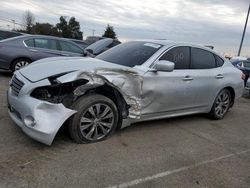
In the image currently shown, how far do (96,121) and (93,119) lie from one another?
56mm

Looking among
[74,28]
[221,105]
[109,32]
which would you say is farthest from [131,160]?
[74,28]

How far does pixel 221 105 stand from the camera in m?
6.01

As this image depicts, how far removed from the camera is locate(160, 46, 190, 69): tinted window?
481 cm

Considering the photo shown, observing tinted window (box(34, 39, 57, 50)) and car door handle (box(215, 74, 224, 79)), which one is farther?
tinted window (box(34, 39, 57, 50))

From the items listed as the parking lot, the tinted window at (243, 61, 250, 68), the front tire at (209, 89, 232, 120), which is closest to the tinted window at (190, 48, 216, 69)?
the front tire at (209, 89, 232, 120)

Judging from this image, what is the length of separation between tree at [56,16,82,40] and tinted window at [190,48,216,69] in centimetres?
6093

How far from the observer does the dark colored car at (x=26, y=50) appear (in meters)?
8.30

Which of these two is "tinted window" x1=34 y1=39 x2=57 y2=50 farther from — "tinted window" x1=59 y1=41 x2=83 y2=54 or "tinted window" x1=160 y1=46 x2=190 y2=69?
"tinted window" x1=160 y1=46 x2=190 y2=69

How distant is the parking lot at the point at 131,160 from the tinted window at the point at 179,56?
1.19 m

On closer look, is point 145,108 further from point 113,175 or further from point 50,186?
point 50,186

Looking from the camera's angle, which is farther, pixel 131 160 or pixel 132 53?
pixel 132 53

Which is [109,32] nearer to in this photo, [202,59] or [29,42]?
[29,42]

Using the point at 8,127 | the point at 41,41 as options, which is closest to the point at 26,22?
the point at 41,41

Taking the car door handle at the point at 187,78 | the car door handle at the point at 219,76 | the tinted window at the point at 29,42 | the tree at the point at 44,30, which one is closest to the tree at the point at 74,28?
the tree at the point at 44,30
